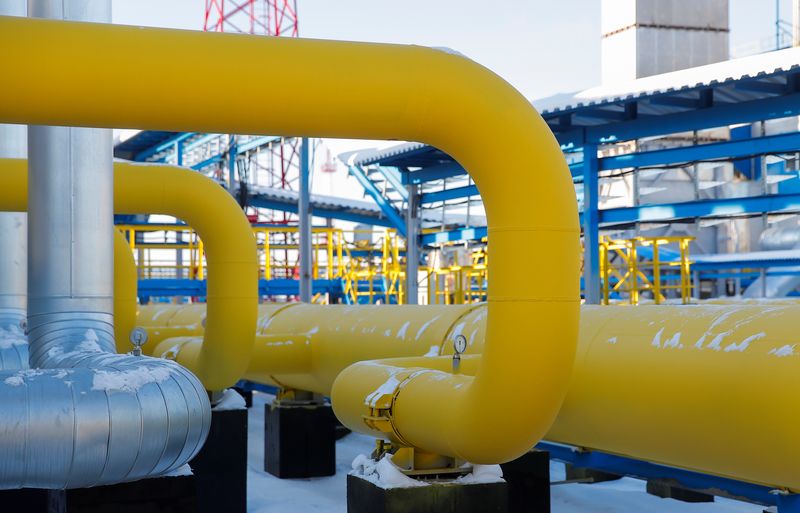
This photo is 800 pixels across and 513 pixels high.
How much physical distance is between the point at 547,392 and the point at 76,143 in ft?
9.09

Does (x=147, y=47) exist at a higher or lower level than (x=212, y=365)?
higher

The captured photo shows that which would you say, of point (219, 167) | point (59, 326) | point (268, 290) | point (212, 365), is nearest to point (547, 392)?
point (59, 326)

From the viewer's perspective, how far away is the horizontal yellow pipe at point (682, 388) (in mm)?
3918

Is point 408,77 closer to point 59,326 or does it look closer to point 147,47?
point 147,47

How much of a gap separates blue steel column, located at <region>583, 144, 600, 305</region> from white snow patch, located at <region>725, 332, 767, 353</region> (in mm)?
7717

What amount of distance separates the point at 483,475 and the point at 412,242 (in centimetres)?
1076

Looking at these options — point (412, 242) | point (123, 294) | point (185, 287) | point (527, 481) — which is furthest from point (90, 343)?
point (185, 287)

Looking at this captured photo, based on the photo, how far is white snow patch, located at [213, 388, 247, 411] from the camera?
23.2 feet

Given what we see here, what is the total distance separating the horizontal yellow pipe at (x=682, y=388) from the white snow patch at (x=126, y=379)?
3.26 feet

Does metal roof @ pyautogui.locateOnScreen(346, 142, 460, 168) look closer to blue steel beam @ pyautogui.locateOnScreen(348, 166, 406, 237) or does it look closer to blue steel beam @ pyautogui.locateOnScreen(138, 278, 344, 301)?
blue steel beam @ pyautogui.locateOnScreen(348, 166, 406, 237)

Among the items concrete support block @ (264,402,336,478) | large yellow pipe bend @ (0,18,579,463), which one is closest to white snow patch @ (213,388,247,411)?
concrete support block @ (264,402,336,478)

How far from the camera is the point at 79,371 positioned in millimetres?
4191

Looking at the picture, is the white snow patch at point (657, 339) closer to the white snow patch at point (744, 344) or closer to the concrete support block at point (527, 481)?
the white snow patch at point (744, 344)

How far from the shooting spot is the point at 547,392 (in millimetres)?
3855
